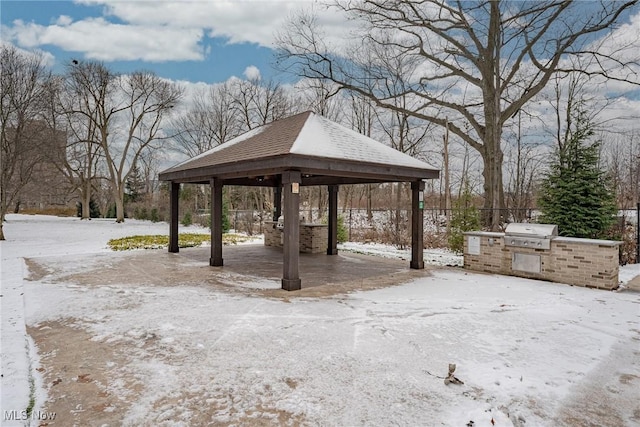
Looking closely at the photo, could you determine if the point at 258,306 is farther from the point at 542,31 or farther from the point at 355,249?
the point at 542,31

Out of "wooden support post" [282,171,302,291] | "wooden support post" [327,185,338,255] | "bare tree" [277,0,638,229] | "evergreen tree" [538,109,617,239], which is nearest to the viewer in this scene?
"wooden support post" [282,171,302,291]

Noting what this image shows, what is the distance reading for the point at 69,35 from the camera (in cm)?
1338

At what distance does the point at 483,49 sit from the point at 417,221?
9974 mm

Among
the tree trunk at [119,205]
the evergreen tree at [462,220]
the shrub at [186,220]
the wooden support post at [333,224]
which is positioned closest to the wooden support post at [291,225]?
the wooden support post at [333,224]

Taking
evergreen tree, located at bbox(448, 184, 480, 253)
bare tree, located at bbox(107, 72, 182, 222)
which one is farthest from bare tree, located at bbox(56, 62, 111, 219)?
evergreen tree, located at bbox(448, 184, 480, 253)

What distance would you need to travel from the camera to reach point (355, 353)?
3.68m

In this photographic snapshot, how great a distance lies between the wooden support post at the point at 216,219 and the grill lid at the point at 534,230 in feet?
19.8

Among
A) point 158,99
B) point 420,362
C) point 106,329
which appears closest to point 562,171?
point 420,362

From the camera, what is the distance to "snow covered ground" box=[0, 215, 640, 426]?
106 inches

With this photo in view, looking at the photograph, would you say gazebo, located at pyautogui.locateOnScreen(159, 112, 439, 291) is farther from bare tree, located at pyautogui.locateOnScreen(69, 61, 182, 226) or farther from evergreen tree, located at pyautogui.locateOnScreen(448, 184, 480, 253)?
bare tree, located at pyautogui.locateOnScreen(69, 61, 182, 226)

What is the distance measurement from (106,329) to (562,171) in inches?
393

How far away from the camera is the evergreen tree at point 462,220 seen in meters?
11.1

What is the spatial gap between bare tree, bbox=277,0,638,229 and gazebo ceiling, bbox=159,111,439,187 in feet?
18.3

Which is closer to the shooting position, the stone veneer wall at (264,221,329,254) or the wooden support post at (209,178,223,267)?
the wooden support post at (209,178,223,267)
